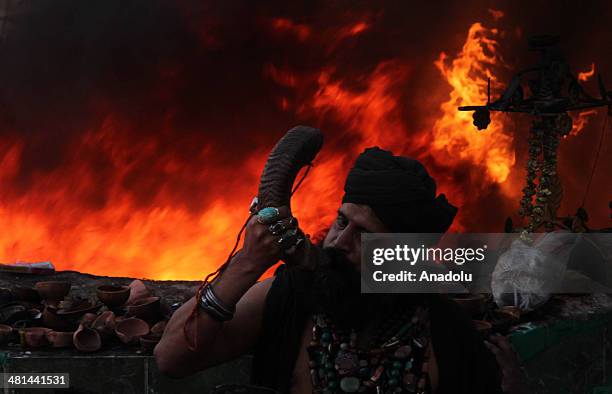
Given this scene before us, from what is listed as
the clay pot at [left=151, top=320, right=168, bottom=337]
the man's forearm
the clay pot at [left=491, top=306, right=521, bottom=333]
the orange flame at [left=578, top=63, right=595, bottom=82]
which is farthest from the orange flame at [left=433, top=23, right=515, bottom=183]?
the man's forearm

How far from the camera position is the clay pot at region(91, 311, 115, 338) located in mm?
4660

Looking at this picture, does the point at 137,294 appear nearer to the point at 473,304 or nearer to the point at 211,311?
the point at 473,304

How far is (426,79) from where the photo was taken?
1080 cm

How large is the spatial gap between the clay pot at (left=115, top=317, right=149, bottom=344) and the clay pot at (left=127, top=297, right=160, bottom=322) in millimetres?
71

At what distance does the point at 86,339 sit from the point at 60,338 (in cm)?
15

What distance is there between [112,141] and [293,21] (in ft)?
9.13

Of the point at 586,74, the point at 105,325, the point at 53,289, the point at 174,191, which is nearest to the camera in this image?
the point at 105,325

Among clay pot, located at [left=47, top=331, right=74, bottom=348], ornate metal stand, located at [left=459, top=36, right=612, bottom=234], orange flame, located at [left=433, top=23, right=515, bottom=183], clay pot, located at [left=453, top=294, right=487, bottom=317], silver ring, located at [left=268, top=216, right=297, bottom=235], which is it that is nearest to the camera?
silver ring, located at [left=268, top=216, right=297, bottom=235]

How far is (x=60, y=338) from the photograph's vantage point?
458 cm

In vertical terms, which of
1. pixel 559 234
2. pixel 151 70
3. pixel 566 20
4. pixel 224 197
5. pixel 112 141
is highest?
pixel 566 20

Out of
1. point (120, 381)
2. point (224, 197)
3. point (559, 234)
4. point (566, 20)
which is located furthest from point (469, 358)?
point (566, 20)

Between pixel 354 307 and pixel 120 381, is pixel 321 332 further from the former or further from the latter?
pixel 120 381

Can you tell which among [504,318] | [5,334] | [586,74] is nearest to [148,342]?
[5,334]

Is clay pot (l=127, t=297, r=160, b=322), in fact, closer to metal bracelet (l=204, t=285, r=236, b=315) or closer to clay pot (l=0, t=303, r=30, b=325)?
clay pot (l=0, t=303, r=30, b=325)
